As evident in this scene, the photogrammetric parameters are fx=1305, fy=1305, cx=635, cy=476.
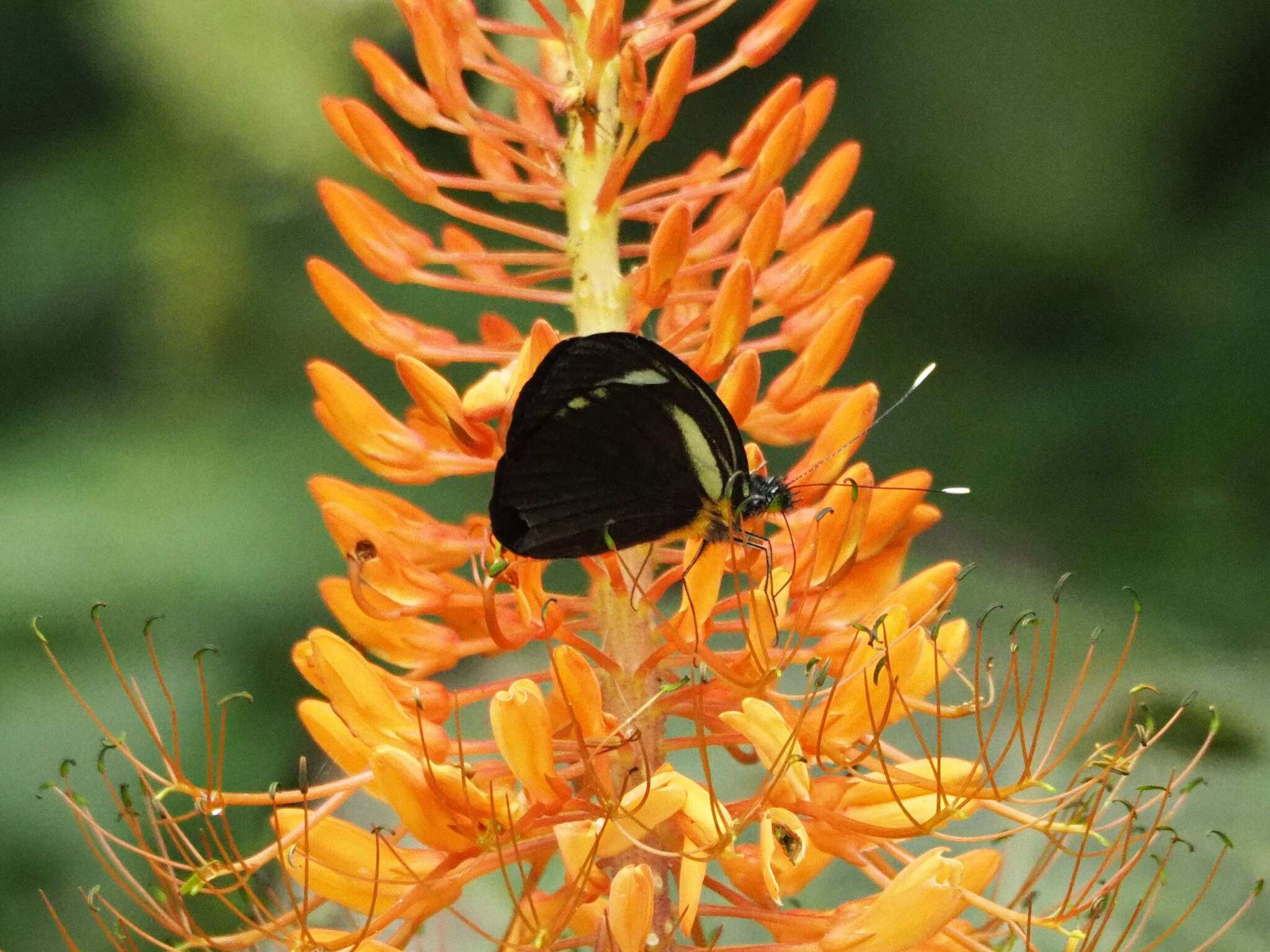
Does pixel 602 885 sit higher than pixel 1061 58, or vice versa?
pixel 1061 58

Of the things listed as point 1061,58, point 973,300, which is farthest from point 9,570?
point 1061,58

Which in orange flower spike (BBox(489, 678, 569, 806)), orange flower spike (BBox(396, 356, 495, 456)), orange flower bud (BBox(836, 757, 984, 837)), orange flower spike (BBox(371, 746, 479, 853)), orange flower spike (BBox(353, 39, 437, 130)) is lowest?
orange flower bud (BBox(836, 757, 984, 837))

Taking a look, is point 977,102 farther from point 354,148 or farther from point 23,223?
point 23,223

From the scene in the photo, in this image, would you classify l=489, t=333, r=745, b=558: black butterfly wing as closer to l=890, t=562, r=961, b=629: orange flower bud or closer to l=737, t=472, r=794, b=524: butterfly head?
l=737, t=472, r=794, b=524: butterfly head

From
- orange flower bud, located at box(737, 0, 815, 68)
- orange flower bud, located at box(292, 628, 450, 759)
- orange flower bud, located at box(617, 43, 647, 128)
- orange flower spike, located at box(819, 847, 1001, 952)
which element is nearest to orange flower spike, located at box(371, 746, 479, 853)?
orange flower bud, located at box(292, 628, 450, 759)

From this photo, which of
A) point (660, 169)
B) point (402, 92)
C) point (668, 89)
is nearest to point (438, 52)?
point (402, 92)

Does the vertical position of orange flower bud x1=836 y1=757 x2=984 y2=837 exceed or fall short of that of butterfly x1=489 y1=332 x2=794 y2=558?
it falls short

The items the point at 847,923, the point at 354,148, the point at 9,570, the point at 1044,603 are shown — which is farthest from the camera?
the point at 9,570
